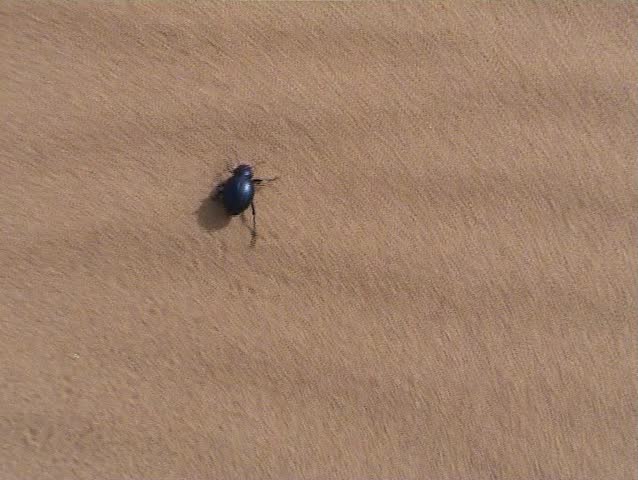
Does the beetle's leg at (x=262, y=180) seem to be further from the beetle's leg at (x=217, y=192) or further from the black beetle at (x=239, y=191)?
the beetle's leg at (x=217, y=192)

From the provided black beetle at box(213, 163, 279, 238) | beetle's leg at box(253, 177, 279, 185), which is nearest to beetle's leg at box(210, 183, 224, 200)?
black beetle at box(213, 163, 279, 238)

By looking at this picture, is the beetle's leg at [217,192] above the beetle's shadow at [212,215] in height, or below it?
above

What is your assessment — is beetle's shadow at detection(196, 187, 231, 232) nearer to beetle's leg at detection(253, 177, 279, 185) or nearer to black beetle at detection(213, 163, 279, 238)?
black beetle at detection(213, 163, 279, 238)

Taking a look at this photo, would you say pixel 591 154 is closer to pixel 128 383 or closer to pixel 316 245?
pixel 316 245

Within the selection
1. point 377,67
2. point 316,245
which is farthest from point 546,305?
point 377,67

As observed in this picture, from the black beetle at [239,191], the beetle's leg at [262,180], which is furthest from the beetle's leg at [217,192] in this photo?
the beetle's leg at [262,180]

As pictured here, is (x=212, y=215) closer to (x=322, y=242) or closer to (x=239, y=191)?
(x=239, y=191)

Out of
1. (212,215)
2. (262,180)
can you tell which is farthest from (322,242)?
(212,215)
